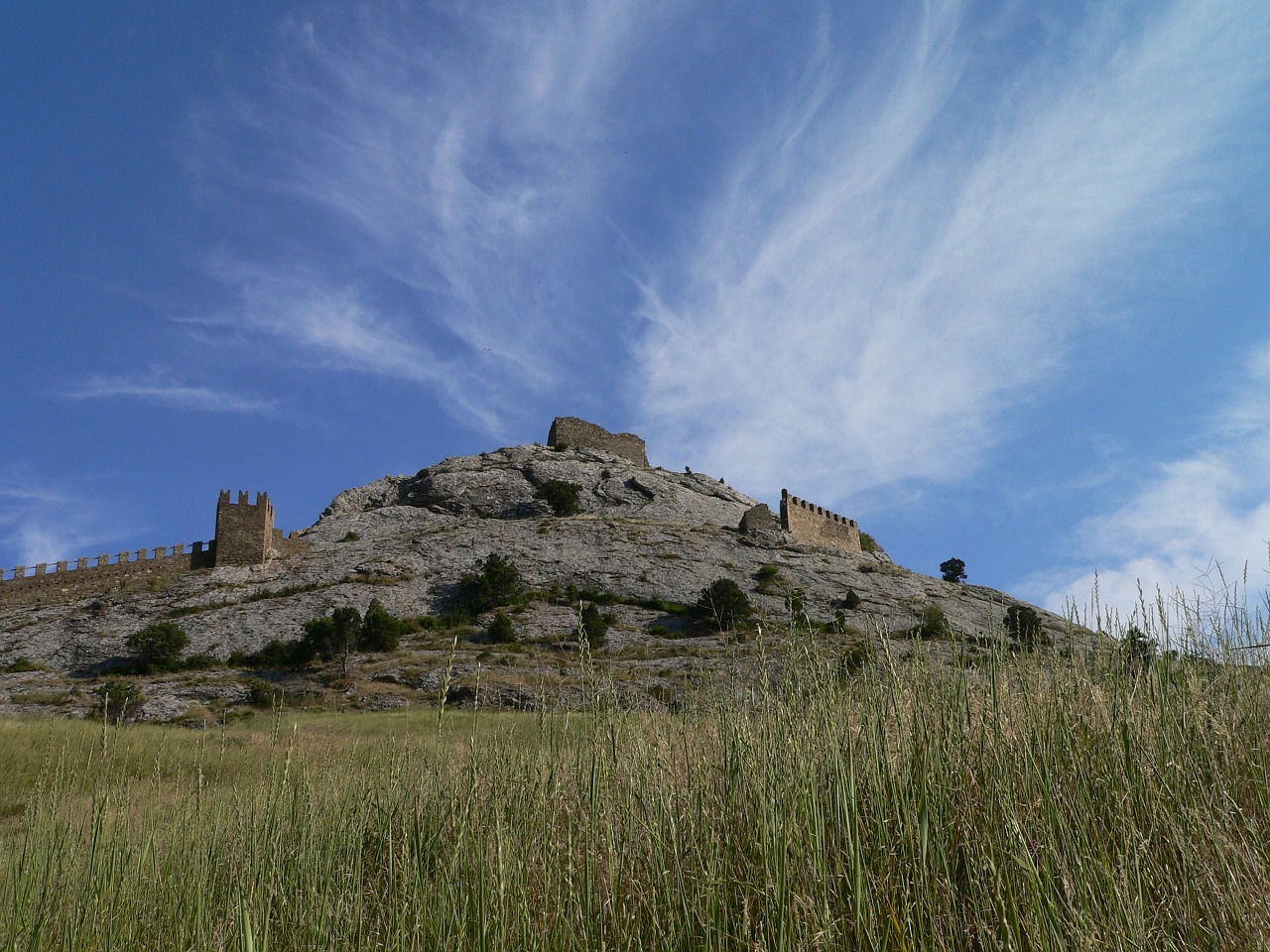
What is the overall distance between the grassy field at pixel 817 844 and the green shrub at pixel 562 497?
38.7 metres

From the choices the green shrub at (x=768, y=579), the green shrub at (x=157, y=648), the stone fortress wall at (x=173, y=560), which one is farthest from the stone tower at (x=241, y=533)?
the green shrub at (x=768, y=579)

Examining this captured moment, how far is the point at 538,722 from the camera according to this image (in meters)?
3.83

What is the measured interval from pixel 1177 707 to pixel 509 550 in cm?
3273

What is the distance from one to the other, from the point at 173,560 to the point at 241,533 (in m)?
3.01

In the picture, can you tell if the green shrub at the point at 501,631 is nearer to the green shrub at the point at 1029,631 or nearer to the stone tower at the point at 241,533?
the stone tower at the point at 241,533

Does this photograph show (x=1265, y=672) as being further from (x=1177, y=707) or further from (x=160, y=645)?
(x=160, y=645)

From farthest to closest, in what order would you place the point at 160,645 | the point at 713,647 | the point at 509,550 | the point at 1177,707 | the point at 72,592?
the point at 509,550, the point at 72,592, the point at 160,645, the point at 713,647, the point at 1177,707

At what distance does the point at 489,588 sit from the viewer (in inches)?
1227

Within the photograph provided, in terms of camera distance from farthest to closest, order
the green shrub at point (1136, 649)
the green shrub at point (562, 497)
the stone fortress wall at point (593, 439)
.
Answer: the stone fortress wall at point (593, 439) → the green shrub at point (562, 497) → the green shrub at point (1136, 649)

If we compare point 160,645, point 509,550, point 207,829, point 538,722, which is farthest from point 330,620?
point 538,722

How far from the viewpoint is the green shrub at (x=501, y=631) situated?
27297 millimetres

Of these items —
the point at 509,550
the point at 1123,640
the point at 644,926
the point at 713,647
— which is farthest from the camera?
the point at 509,550

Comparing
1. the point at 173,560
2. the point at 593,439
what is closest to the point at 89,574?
the point at 173,560

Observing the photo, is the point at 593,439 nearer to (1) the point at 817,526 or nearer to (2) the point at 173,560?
(1) the point at 817,526
